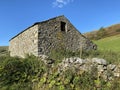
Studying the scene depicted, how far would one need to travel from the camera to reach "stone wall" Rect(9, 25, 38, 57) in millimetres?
19938

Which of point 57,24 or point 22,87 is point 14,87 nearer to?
point 22,87

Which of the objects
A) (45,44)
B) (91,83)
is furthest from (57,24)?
(91,83)

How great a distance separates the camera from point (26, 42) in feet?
71.4

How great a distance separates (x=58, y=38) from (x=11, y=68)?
33.2ft

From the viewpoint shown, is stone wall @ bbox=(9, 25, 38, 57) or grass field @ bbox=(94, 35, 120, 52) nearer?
stone wall @ bbox=(9, 25, 38, 57)

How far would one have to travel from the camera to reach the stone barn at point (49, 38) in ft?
65.4

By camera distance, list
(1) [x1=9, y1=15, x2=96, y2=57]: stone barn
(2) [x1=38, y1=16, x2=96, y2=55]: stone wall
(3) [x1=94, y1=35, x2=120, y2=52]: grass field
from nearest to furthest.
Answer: (1) [x1=9, y1=15, x2=96, y2=57]: stone barn
(2) [x1=38, y1=16, x2=96, y2=55]: stone wall
(3) [x1=94, y1=35, x2=120, y2=52]: grass field

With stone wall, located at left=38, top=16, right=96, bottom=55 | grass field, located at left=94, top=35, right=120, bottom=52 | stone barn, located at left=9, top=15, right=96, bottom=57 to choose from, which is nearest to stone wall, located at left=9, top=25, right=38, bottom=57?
stone barn, located at left=9, top=15, right=96, bottom=57

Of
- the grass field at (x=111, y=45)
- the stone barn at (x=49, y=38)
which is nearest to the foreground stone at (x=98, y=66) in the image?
the stone barn at (x=49, y=38)

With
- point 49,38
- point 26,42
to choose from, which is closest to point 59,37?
point 49,38

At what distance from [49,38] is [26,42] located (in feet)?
9.33

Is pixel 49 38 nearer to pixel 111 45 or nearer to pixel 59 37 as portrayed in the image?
pixel 59 37

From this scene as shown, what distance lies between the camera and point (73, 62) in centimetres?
1116

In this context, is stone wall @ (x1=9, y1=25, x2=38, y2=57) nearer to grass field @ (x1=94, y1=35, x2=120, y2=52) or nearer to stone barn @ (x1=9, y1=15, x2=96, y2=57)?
stone barn @ (x1=9, y1=15, x2=96, y2=57)
